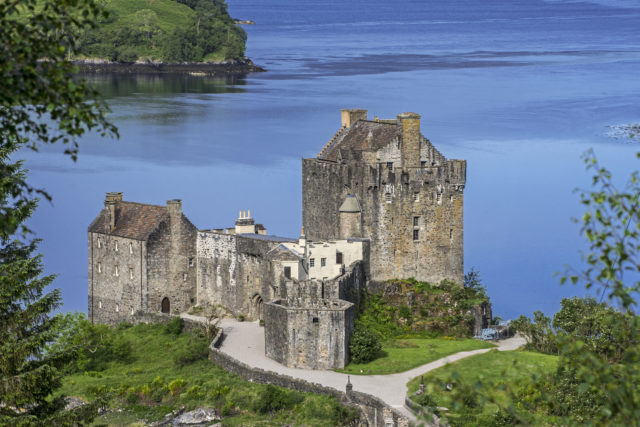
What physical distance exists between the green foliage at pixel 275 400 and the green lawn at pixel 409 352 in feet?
11.1

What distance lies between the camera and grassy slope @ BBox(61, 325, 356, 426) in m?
47.5

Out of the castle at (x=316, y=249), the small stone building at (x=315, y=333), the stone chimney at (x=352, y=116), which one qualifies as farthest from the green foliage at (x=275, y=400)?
the stone chimney at (x=352, y=116)

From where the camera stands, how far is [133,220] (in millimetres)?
62688

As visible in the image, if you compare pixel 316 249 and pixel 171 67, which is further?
pixel 171 67

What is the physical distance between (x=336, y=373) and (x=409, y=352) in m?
4.18

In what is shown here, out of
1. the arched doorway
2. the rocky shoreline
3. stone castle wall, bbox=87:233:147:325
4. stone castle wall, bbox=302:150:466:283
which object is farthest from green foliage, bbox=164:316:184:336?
the rocky shoreline

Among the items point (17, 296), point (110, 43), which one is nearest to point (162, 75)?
point (110, 43)

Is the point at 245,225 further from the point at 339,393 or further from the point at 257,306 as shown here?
the point at 339,393

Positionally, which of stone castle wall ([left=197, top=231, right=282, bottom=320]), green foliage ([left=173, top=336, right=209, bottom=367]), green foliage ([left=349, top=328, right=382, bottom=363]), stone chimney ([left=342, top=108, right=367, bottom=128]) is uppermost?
stone chimney ([left=342, top=108, right=367, bottom=128])

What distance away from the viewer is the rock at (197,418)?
49125 mm

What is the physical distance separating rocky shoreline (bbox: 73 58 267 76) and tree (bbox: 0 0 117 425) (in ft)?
523

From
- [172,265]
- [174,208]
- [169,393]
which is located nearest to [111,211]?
[174,208]

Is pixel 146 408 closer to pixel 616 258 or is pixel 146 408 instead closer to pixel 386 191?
pixel 386 191

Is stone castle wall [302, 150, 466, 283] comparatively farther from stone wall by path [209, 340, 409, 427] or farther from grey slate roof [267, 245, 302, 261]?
stone wall by path [209, 340, 409, 427]
